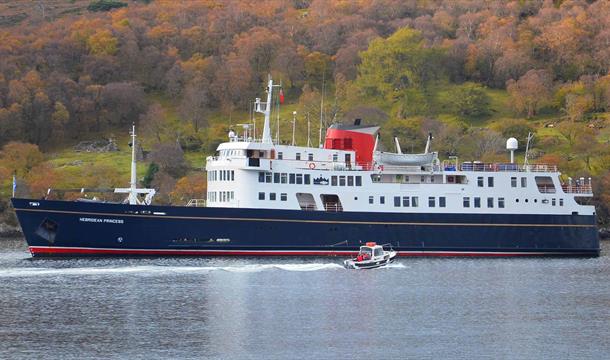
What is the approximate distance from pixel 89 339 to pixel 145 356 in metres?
3.55

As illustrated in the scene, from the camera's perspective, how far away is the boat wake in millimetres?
60188

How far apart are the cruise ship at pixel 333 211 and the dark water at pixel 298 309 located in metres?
1.39

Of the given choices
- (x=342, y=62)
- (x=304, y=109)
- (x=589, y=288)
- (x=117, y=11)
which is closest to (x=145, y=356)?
(x=589, y=288)

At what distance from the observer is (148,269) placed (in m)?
61.6

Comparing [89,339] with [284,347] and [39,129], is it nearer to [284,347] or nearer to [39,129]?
[284,347]

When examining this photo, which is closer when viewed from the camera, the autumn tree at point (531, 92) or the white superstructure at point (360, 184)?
the white superstructure at point (360, 184)

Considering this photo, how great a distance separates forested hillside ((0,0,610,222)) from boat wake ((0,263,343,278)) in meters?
34.2

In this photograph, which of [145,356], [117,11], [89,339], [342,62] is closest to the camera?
[145,356]

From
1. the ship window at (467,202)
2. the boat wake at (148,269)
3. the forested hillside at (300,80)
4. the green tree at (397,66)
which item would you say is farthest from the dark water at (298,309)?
the green tree at (397,66)

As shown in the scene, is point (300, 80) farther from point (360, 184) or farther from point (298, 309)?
point (298, 309)

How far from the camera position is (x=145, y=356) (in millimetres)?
40656

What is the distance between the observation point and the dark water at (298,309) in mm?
42219

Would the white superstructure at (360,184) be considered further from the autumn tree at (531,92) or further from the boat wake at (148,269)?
the autumn tree at (531,92)

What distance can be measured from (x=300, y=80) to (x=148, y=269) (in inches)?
3073
